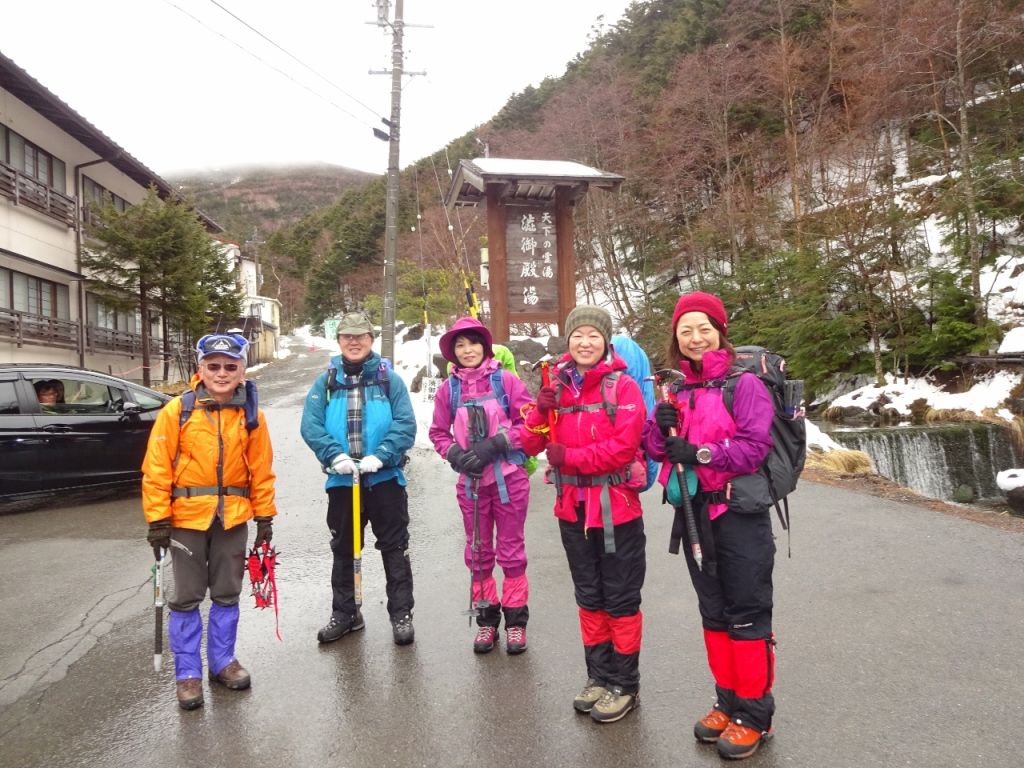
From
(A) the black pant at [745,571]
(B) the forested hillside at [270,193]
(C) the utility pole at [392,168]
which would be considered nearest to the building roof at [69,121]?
(C) the utility pole at [392,168]

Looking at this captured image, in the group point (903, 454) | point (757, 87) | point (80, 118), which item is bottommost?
point (903, 454)

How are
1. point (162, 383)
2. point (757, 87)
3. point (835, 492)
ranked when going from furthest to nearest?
point (757, 87) → point (162, 383) → point (835, 492)

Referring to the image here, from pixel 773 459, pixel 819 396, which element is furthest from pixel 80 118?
pixel 819 396

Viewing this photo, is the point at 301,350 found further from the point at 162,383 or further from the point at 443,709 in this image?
the point at 443,709

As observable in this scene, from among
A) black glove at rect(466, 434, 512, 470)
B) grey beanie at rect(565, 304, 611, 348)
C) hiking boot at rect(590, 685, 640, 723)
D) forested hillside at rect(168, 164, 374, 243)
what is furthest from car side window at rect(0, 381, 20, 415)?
forested hillside at rect(168, 164, 374, 243)

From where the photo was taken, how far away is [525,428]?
334 centimetres

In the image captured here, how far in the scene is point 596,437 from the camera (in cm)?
311

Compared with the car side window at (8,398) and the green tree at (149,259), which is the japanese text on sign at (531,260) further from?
the green tree at (149,259)

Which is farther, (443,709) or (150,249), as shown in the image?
(150,249)

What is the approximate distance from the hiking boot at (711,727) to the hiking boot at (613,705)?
0.32 m

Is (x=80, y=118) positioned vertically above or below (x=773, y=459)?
above

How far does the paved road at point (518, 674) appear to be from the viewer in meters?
2.76

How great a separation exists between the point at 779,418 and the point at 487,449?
1.60 m

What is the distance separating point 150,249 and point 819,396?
20191 mm
